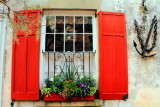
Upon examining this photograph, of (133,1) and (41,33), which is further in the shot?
(133,1)

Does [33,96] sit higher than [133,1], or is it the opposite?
[133,1]

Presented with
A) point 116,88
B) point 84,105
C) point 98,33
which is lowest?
point 84,105

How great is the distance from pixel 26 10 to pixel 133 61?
9.47 ft

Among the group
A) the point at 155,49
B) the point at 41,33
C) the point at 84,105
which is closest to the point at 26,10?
the point at 41,33

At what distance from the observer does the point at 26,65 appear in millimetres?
5965

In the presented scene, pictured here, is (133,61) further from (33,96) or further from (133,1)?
(33,96)

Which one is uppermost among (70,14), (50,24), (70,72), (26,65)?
(70,14)

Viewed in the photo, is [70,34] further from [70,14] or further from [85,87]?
[85,87]

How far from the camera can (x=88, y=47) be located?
6.40 meters

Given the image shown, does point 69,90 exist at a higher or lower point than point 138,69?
lower

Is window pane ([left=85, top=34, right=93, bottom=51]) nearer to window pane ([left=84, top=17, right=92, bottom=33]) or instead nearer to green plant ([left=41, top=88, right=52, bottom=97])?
window pane ([left=84, top=17, right=92, bottom=33])

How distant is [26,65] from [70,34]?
4.46ft

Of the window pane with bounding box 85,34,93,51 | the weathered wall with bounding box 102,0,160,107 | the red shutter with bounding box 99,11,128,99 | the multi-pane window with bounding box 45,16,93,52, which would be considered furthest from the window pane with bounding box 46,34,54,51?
the weathered wall with bounding box 102,0,160,107

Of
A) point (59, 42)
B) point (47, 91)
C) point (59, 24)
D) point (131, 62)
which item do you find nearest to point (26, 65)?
point (47, 91)
